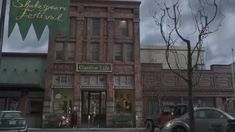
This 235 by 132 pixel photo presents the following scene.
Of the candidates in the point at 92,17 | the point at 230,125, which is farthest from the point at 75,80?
the point at 230,125

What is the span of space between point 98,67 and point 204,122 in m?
20.6

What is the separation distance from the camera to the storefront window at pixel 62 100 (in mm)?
36656

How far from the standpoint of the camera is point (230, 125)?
11.9m

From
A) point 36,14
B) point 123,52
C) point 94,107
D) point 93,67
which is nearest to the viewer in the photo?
point 36,14

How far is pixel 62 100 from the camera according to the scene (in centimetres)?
3684

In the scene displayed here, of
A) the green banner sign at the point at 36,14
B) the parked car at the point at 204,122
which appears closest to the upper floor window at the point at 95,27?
the parked car at the point at 204,122

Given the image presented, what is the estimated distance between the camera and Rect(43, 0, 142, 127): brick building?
36.7 meters

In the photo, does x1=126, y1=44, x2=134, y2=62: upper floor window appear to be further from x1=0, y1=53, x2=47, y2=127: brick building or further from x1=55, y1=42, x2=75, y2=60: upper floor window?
x1=0, y1=53, x2=47, y2=127: brick building

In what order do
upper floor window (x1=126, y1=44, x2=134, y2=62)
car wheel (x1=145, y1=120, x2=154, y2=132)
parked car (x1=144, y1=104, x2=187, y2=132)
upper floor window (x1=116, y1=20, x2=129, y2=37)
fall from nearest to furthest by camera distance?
1. parked car (x1=144, y1=104, x2=187, y2=132)
2. car wheel (x1=145, y1=120, x2=154, y2=132)
3. upper floor window (x1=126, y1=44, x2=134, y2=62)
4. upper floor window (x1=116, y1=20, x2=129, y2=37)

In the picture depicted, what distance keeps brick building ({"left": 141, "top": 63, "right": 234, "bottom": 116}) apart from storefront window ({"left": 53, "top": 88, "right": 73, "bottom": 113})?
333 inches

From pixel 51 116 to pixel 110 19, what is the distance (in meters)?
12.2

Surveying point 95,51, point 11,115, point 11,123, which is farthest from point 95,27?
point 11,123

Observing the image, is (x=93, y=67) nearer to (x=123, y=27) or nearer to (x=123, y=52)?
(x=123, y=52)

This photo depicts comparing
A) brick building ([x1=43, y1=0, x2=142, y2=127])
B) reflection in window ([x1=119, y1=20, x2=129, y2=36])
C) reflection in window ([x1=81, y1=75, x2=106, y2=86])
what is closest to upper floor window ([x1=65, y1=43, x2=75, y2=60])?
brick building ([x1=43, y1=0, x2=142, y2=127])
